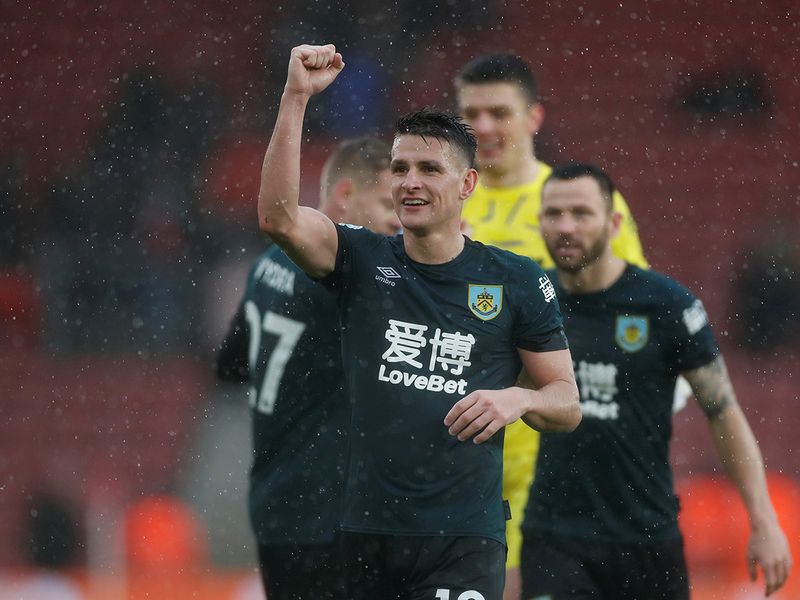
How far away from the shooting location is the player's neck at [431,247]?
409cm

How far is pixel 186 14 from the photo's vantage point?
52.7ft

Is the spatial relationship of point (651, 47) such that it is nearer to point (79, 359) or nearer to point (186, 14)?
point (186, 14)

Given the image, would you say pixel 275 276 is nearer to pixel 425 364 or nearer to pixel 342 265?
pixel 342 265

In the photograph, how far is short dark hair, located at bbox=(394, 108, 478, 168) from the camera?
162 inches

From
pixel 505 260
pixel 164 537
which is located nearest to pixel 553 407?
pixel 505 260

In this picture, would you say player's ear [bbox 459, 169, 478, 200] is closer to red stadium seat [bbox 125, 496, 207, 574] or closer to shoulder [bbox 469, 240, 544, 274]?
shoulder [bbox 469, 240, 544, 274]

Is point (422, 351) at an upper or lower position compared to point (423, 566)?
upper

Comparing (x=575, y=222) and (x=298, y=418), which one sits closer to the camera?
(x=298, y=418)

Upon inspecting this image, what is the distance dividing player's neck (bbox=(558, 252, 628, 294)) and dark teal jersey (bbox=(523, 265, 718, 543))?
90 millimetres

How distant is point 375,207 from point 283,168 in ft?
5.11

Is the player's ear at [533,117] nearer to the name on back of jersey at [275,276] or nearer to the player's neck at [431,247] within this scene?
the name on back of jersey at [275,276]

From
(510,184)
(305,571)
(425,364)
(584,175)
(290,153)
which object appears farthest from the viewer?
(510,184)

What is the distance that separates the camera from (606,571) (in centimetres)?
519

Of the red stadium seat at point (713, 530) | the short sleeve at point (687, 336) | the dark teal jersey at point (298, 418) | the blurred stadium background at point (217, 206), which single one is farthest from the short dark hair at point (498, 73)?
the blurred stadium background at point (217, 206)
